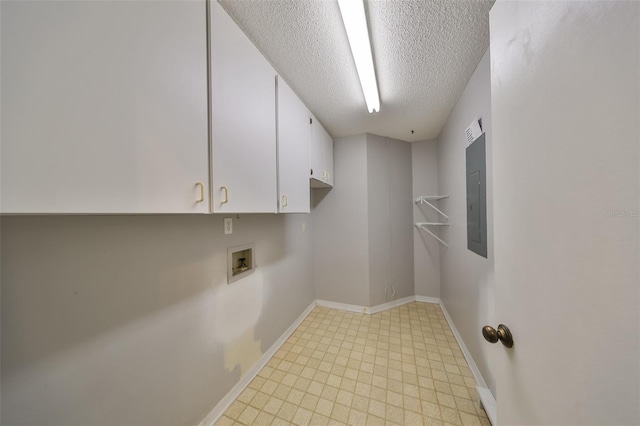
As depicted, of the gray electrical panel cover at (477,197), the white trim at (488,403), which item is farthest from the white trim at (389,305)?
the gray electrical panel cover at (477,197)

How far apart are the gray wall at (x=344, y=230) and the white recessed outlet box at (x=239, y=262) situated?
118 cm

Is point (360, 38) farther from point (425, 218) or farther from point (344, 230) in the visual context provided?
point (425, 218)

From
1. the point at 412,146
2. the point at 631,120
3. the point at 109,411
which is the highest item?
the point at 412,146

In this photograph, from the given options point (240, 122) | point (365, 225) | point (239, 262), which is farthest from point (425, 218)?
point (240, 122)

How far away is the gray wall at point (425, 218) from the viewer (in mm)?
2645

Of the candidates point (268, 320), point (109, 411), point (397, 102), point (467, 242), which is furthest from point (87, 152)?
point (467, 242)

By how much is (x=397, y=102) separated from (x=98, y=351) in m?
2.42

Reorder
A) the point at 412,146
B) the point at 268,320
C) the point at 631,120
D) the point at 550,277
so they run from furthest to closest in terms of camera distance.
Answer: the point at 412,146, the point at 268,320, the point at 550,277, the point at 631,120

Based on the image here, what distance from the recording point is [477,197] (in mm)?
1392

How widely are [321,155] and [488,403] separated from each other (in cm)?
221

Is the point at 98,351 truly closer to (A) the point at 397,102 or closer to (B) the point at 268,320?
(B) the point at 268,320

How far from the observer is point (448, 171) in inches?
83.6

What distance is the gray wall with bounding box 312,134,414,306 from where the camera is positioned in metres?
2.42

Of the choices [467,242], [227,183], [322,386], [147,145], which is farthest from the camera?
[467,242]
